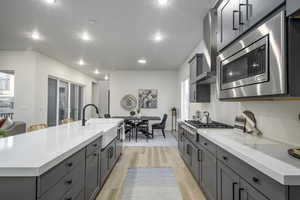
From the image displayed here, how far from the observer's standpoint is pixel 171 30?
3.74 metres

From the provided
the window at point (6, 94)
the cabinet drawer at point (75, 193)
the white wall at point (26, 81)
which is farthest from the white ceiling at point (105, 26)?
the cabinet drawer at point (75, 193)

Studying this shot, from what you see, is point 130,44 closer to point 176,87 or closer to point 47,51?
point 47,51

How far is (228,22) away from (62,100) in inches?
288

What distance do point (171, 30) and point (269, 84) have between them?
9.53ft

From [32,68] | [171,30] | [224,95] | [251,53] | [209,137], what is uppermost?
[171,30]

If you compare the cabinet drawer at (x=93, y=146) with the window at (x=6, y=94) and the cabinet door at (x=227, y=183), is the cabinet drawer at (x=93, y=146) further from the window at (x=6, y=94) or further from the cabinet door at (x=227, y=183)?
the window at (x=6, y=94)

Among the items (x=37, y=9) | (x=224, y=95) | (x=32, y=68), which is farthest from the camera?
(x=32, y=68)

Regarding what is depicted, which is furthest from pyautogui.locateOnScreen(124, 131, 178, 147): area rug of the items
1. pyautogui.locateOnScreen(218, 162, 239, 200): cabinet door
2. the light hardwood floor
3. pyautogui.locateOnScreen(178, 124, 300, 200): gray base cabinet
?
pyautogui.locateOnScreen(218, 162, 239, 200): cabinet door

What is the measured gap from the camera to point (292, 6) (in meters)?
0.99

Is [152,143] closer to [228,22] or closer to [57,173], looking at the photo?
[228,22]

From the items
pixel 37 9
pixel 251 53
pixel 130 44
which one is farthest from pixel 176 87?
pixel 251 53

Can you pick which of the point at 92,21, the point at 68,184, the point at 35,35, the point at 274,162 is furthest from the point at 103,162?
the point at 35,35

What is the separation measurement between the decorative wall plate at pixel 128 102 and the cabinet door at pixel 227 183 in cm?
659

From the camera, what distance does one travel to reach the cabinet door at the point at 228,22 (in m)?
1.73
